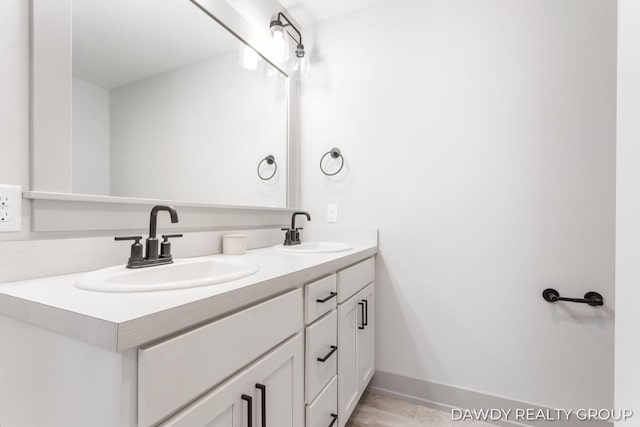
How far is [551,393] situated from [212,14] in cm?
238

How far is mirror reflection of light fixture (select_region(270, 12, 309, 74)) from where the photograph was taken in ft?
5.64

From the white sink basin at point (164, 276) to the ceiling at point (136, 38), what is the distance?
62cm

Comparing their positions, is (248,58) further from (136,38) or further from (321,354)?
(321,354)

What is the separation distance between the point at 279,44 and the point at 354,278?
1.41 metres

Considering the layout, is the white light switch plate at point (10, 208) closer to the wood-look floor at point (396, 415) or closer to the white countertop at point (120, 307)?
the white countertop at point (120, 307)

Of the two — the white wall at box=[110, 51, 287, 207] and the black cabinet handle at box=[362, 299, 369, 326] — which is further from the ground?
the white wall at box=[110, 51, 287, 207]

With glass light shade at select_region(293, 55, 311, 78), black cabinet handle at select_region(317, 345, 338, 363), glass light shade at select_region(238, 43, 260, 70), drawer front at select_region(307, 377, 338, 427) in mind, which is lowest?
drawer front at select_region(307, 377, 338, 427)

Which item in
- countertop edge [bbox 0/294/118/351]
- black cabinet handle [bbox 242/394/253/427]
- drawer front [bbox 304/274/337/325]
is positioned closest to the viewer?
countertop edge [bbox 0/294/118/351]

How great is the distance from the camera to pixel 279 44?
177 cm

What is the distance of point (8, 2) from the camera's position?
2.53 feet

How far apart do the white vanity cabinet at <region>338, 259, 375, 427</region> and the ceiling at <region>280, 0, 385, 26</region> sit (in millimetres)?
1562

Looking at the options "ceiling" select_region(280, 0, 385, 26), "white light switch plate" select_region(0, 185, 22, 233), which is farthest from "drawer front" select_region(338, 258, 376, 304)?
"ceiling" select_region(280, 0, 385, 26)

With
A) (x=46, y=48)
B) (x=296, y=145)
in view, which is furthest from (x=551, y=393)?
(x=46, y=48)

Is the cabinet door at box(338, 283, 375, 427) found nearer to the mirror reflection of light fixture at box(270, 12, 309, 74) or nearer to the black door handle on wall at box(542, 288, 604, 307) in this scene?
the black door handle on wall at box(542, 288, 604, 307)
